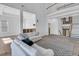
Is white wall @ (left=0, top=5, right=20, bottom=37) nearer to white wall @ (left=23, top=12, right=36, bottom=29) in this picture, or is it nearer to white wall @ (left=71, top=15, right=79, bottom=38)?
white wall @ (left=23, top=12, right=36, bottom=29)

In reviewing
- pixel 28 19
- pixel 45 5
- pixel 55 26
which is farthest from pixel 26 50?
pixel 45 5

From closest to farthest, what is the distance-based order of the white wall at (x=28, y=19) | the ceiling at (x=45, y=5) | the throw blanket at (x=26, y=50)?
1. the throw blanket at (x=26, y=50)
2. the ceiling at (x=45, y=5)
3. the white wall at (x=28, y=19)

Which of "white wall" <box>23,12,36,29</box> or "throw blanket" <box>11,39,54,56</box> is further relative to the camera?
"white wall" <box>23,12,36,29</box>

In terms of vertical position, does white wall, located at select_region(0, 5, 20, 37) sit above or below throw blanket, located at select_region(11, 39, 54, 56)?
above

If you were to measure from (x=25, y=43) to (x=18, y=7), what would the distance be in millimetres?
674

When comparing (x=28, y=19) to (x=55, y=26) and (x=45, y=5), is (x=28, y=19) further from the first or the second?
(x=55, y=26)

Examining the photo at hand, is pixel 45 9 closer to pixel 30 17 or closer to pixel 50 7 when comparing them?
pixel 50 7

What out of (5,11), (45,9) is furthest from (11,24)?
(45,9)

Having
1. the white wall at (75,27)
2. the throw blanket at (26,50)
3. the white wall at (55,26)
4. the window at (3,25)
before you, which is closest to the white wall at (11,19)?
the window at (3,25)

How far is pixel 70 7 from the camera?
190cm

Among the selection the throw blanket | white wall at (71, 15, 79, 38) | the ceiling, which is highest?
the ceiling

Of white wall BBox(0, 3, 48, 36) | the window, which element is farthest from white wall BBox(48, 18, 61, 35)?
the window

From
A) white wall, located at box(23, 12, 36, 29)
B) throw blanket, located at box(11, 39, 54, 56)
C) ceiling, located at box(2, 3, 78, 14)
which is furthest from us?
white wall, located at box(23, 12, 36, 29)

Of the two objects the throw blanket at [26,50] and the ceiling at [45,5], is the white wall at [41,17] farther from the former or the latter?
the throw blanket at [26,50]
